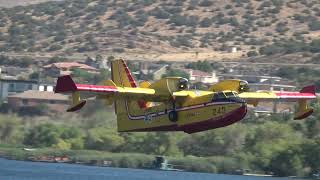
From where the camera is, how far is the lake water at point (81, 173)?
106938 mm

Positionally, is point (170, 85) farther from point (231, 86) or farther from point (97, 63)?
point (97, 63)

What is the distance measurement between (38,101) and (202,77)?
46.7m

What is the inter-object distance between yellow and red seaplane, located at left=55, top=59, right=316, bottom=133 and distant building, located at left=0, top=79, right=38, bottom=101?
53.6 metres

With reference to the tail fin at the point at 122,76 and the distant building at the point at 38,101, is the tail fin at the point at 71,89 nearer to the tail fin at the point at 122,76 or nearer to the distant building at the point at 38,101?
the tail fin at the point at 122,76

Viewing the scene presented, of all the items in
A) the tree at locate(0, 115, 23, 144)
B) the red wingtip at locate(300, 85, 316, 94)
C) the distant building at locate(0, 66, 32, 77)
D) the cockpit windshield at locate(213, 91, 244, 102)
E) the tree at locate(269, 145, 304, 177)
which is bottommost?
the tree at locate(269, 145, 304, 177)

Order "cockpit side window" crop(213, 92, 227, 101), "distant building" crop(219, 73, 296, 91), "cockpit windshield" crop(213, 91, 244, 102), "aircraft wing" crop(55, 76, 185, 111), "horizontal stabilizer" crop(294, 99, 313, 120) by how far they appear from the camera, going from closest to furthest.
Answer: "cockpit windshield" crop(213, 91, 244, 102), "cockpit side window" crop(213, 92, 227, 101), "aircraft wing" crop(55, 76, 185, 111), "horizontal stabilizer" crop(294, 99, 313, 120), "distant building" crop(219, 73, 296, 91)

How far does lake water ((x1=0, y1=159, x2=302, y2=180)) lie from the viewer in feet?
351

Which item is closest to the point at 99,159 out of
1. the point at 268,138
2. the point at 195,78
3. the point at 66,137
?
the point at 66,137

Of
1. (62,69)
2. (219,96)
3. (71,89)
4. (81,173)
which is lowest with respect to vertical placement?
(81,173)

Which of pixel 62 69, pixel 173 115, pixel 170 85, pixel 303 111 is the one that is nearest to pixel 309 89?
pixel 303 111

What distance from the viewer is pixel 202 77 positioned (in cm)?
16112

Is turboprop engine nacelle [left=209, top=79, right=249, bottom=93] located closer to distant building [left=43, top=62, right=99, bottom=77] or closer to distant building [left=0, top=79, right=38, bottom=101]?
distant building [left=0, top=79, right=38, bottom=101]

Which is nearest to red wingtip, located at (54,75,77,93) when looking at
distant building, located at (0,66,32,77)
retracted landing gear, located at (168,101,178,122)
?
retracted landing gear, located at (168,101,178,122)

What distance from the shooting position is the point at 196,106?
63750 millimetres
